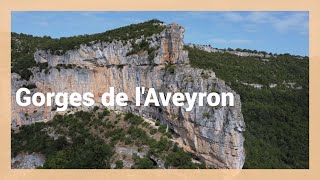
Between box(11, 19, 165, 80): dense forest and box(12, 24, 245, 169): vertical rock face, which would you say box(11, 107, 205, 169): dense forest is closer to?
box(12, 24, 245, 169): vertical rock face

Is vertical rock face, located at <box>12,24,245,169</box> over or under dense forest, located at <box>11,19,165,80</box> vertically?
under

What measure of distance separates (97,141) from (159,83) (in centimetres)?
665

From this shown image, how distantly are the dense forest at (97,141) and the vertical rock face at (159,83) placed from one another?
966 mm

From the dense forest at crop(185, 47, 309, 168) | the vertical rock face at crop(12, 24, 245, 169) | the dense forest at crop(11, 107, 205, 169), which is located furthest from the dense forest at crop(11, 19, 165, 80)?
the dense forest at crop(185, 47, 309, 168)

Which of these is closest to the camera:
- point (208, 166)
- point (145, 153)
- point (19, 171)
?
point (208, 166)

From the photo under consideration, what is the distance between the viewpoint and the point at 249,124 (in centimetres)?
4975

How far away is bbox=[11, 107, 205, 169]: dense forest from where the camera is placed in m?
33.4

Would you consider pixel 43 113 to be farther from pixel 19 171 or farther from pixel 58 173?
pixel 58 173

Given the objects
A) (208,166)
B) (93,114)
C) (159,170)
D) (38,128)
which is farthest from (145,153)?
(38,128)

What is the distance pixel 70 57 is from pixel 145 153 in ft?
44.4

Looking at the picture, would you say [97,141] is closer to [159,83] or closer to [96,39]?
[159,83]

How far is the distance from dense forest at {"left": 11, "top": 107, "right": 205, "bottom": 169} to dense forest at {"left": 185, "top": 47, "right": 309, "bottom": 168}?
733 cm

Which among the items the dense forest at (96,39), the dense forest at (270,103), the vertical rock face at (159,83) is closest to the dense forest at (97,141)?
the vertical rock face at (159,83)

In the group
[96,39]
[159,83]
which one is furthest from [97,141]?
[96,39]
